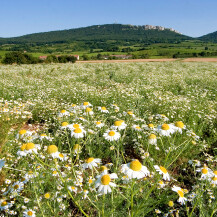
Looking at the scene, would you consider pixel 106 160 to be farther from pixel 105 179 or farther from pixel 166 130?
pixel 105 179

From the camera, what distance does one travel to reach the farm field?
193 centimetres

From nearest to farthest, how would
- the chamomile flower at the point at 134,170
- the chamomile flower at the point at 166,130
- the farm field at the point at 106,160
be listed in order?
the chamomile flower at the point at 134,170 → the farm field at the point at 106,160 → the chamomile flower at the point at 166,130

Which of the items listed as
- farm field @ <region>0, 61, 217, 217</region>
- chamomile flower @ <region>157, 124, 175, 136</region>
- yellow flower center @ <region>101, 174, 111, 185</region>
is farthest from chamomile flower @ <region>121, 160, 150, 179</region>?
chamomile flower @ <region>157, 124, 175, 136</region>

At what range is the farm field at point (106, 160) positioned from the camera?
6.34 feet

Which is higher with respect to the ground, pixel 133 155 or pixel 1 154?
pixel 1 154

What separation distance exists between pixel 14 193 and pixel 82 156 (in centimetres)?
175

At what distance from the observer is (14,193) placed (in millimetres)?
2219

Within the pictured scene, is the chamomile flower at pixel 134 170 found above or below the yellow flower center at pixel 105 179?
above

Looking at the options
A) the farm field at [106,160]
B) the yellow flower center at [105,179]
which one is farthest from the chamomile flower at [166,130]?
the yellow flower center at [105,179]

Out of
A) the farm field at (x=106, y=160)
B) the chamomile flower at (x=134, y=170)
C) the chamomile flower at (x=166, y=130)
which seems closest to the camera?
the chamomile flower at (x=134, y=170)

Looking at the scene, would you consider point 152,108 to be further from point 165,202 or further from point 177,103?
point 165,202

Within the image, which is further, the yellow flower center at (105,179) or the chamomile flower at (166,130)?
the chamomile flower at (166,130)

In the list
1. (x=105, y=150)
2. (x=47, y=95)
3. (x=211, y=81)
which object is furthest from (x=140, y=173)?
(x=211, y=81)

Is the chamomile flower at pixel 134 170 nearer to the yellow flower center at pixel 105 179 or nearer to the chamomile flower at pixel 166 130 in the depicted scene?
the yellow flower center at pixel 105 179
